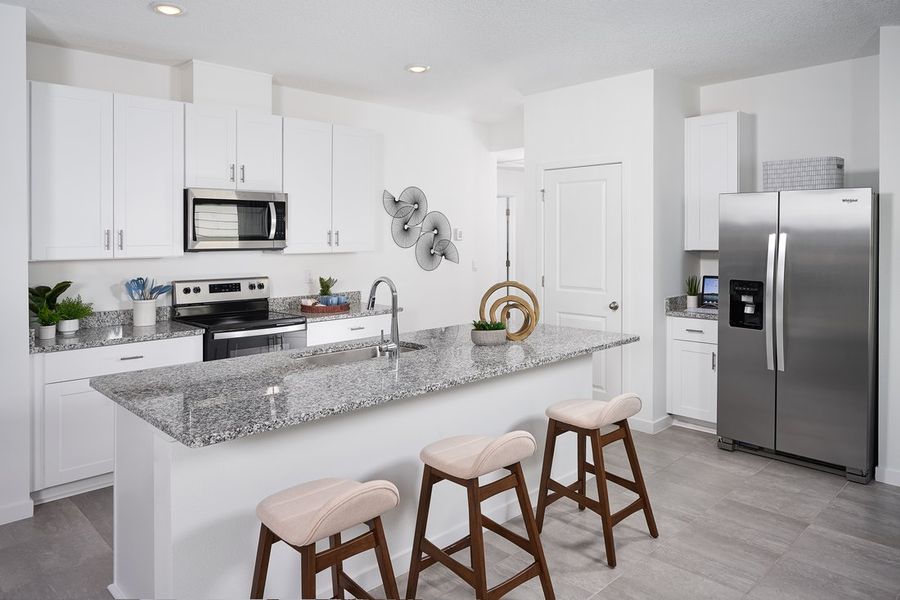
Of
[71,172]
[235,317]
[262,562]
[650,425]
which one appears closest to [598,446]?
[262,562]

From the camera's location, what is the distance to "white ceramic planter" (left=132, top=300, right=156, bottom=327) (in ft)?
13.0

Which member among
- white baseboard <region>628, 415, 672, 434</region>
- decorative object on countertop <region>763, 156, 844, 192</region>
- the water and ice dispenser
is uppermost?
decorative object on countertop <region>763, 156, 844, 192</region>

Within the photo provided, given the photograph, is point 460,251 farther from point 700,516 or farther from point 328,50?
point 700,516

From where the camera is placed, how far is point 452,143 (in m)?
6.09

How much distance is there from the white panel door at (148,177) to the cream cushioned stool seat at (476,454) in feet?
8.22

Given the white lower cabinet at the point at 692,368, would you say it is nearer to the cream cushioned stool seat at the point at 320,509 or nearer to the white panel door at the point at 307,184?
the white panel door at the point at 307,184

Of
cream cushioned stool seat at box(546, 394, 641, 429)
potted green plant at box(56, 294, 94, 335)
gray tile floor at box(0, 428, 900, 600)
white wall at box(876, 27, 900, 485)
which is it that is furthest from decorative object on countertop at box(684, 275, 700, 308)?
potted green plant at box(56, 294, 94, 335)

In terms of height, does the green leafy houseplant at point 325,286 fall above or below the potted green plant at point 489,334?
above

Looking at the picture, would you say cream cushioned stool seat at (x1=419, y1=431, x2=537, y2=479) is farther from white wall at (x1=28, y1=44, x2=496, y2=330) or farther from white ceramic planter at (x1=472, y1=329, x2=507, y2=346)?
white wall at (x1=28, y1=44, x2=496, y2=330)

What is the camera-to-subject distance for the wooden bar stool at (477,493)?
2176mm

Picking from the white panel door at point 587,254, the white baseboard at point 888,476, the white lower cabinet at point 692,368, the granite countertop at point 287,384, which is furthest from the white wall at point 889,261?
the granite countertop at point 287,384

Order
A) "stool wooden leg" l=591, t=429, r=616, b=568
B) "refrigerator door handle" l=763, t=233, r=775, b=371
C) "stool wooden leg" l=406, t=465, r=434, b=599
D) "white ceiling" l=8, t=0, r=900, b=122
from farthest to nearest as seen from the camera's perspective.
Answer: "refrigerator door handle" l=763, t=233, r=775, b=371, "white ceiling" l=8, t=0, r=900, b=122, "stool wooden leg" l=591, t=429, r=616, b=568, "stool wooden leg" l=406, t=465, r=434, b=599

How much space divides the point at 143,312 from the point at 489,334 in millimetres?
2282

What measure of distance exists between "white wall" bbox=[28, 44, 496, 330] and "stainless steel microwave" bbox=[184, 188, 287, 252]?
33 centimetres
